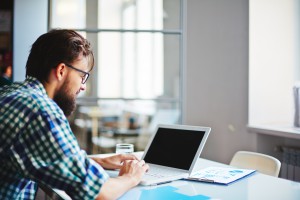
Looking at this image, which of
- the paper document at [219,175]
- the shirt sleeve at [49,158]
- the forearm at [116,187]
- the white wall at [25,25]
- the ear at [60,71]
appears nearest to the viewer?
the shirt sleeve at [49,158]

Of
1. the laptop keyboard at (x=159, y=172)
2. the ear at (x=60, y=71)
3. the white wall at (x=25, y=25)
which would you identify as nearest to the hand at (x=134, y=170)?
the laptop keyboard at (x=159, y=172)

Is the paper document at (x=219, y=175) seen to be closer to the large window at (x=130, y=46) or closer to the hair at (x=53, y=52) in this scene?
the hair at (x=53, y=52)

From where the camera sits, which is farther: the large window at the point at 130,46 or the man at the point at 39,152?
the large window at the point at 130,46

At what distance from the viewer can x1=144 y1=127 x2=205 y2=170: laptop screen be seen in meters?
1.78

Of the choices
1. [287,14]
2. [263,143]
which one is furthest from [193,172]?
[287,14]

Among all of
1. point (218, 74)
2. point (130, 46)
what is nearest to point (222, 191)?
point (218, 74)

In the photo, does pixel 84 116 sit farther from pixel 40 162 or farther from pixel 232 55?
pixel 40 162

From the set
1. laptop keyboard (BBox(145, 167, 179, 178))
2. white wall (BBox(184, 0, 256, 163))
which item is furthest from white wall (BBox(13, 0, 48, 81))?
laptop keyboard (BBox(145, 167, 179, 178))

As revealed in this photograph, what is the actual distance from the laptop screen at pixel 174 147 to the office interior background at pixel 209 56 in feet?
4.74

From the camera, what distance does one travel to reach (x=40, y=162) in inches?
44.2

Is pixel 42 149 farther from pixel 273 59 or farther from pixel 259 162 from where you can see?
pixel 273 59

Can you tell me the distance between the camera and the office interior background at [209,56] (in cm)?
325

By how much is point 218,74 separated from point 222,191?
2.02m

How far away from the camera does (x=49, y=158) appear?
3.71ft
